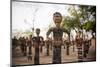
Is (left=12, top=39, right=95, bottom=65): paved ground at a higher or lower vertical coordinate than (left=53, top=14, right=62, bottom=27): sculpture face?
lower

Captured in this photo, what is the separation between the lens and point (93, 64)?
260 cm

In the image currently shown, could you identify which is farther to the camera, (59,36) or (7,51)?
(59,36)

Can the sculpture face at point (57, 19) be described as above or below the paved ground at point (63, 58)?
above

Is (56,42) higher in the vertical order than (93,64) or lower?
higher

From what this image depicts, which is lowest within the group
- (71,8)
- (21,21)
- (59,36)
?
(59,36)

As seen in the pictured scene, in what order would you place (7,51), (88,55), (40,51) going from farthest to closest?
(88,55), (40,51), (7,51)

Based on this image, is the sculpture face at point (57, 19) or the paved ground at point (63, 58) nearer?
the paved ground at point (63, 58)

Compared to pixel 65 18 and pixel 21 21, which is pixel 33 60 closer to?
pixel 21 21

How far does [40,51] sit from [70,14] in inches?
24.2

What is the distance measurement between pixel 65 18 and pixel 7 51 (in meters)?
0.83

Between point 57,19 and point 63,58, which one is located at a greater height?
point 57,19

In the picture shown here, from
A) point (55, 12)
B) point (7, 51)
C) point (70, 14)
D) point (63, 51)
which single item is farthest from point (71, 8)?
point (7, 51)

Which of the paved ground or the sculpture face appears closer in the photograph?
the paved ground

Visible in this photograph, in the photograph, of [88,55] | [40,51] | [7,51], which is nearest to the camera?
[7,51]
